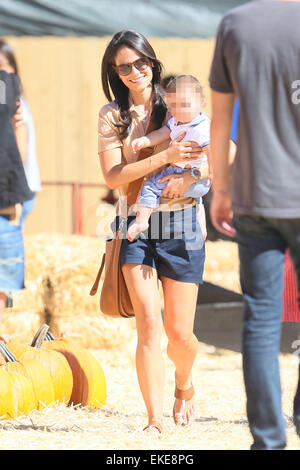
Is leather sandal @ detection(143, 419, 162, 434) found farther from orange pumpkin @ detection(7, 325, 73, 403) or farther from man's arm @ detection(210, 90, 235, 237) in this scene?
man's arm @ detection(210, 90, 235, 237)

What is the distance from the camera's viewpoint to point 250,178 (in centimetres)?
265

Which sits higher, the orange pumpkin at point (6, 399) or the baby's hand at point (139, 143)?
the baby's hand at point (139, 143)

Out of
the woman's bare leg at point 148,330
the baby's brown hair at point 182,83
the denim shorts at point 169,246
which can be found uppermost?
the baby's brown hair at point 182,83

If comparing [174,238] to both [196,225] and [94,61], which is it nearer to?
[196,225]

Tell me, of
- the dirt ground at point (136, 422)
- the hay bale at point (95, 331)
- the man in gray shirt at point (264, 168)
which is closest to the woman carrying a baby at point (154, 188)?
the dirt ground at point (136, 422)

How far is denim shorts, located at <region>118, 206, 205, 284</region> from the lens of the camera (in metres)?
3.62

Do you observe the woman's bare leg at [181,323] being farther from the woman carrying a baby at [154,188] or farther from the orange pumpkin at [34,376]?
the orange pumpkin at [34,376]

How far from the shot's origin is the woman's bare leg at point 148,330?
3559 mm

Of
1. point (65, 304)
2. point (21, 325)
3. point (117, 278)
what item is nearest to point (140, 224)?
point (117, 278)

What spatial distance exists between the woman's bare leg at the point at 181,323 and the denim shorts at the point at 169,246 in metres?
0.05

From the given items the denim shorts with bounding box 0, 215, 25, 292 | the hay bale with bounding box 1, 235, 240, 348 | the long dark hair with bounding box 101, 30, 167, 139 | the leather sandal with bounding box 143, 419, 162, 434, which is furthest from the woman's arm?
the hay bale with bounding box 1, 235, 240, 348

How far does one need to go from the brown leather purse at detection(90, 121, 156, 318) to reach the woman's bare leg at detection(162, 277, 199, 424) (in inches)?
7.1

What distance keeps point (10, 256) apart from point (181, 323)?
919mm
